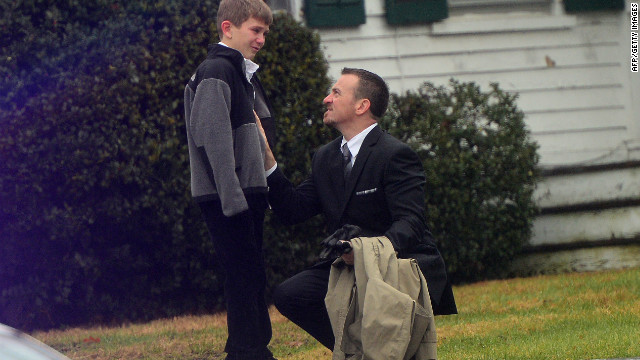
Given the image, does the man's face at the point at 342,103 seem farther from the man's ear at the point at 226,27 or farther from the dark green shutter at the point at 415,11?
the dark green shutter at the point at 415,11

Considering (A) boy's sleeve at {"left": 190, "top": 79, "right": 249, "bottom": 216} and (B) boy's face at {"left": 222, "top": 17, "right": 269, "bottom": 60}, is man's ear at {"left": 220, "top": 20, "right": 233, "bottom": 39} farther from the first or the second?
(A) boy's sleeve at {"left": 190, "top": 79, "right": 249, "bottom": 216}

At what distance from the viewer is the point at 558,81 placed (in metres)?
10.7

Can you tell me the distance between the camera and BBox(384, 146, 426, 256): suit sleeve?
4.60m

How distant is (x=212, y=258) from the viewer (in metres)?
8.58

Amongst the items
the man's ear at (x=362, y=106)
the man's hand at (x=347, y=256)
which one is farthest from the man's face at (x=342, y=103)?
the man's hand at (x=347, y=256)

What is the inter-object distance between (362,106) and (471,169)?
457 centimetres

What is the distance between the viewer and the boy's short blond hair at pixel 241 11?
540 centimetres

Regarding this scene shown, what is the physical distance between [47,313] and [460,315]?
3.28 metres

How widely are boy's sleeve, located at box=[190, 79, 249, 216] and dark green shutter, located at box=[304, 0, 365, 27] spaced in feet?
15.5

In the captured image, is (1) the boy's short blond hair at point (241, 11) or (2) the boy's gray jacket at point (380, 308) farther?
(1) the boy's short blond hair at point (241, 11)

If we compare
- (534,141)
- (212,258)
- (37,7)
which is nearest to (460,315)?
(212,258)

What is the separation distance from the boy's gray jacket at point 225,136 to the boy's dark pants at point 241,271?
0.15 m

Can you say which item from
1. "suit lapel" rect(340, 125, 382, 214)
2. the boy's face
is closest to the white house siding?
the boy's face

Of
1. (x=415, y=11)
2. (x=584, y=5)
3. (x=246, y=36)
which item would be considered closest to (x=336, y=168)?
(x=246, y=36)
